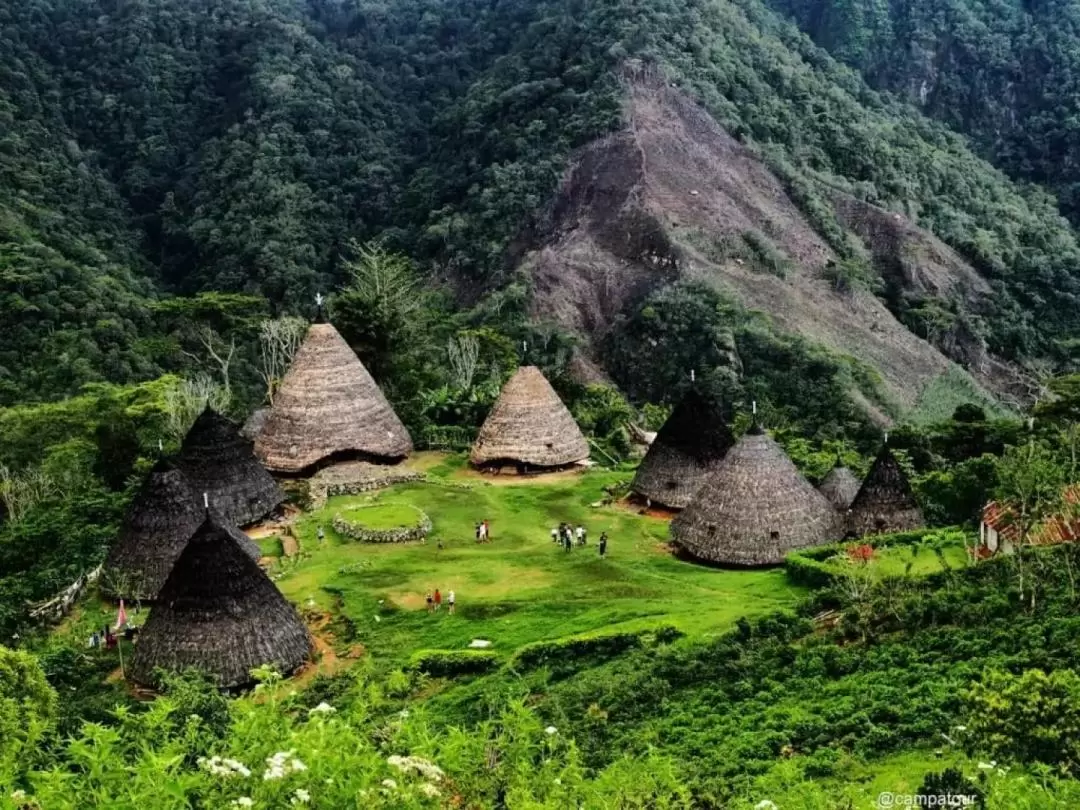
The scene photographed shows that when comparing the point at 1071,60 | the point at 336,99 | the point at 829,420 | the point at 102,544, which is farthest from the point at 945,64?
the point at 102,544

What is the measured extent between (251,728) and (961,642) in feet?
39.9

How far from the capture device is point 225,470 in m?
27.9

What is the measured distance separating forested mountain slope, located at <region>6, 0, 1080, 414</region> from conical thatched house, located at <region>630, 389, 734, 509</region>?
3395 centimetres

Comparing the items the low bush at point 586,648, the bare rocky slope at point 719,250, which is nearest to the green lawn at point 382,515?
the low bush at point 586,648

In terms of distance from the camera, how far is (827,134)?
79.7m

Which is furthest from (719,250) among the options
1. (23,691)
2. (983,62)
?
(23,691)

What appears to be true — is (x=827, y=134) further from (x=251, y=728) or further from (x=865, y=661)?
(x=251, y=728)

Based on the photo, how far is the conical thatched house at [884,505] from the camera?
79.7 ft

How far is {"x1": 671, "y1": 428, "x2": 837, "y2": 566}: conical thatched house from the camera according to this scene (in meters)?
24.1

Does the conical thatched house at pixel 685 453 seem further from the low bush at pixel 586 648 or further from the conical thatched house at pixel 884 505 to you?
the low bush at pixel 586 648

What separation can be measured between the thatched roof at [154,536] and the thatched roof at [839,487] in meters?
14.1

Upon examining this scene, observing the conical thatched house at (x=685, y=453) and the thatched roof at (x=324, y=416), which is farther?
the thatched roof at (x=324, y=416)

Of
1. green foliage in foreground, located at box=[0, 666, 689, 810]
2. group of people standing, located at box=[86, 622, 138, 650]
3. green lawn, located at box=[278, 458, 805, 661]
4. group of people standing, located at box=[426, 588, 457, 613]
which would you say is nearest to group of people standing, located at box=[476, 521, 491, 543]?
green lawn, located at box=[278, 458, 805, 661]

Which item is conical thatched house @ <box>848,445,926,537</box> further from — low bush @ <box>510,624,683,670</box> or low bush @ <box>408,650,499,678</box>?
low bush @ <box>408,650,499,678</box>
